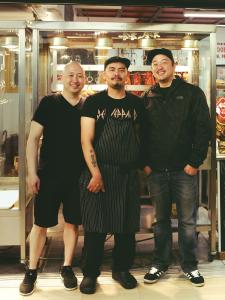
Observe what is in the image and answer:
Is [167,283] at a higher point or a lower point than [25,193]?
lower

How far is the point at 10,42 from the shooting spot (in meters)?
3.85

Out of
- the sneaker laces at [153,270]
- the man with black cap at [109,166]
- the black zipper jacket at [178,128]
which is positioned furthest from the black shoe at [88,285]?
the black zipper jacket at [178,128]

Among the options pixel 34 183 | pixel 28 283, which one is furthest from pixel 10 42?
pixel 28 283

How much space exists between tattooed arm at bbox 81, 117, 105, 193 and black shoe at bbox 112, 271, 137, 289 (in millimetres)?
692

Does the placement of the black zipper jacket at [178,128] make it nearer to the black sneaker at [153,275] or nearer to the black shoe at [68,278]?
the black sneaker at [153,275]

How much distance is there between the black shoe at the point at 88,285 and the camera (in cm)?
301

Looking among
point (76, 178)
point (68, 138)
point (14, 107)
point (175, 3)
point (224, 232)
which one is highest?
point (175, 3)

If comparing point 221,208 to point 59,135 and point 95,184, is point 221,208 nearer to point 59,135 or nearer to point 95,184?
point 95,184

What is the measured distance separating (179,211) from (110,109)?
3.16ft

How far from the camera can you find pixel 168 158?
125 inches

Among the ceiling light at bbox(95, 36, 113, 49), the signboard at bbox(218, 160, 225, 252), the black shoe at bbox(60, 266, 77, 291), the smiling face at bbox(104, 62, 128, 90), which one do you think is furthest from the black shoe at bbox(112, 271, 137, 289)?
the ceiling light at bbox(95, 36, 113, 49)

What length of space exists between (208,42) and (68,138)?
1.69 meters

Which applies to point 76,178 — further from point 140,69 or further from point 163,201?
point 140,69

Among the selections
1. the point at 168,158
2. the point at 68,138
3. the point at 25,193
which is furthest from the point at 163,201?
the point at 25,193
